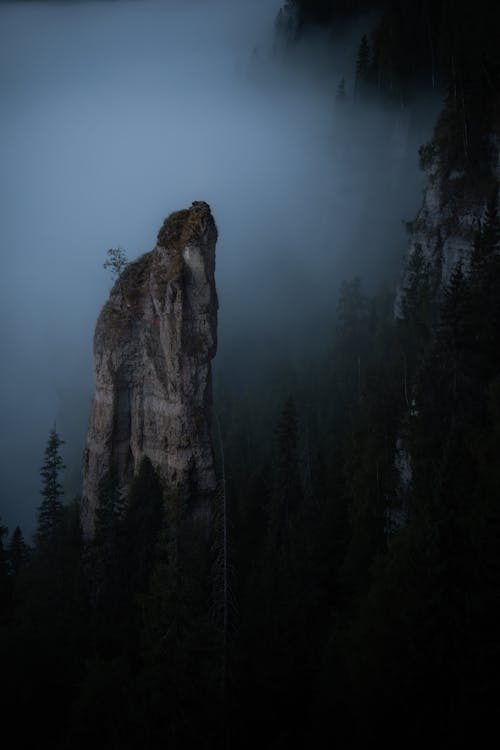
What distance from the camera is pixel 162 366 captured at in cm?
3028

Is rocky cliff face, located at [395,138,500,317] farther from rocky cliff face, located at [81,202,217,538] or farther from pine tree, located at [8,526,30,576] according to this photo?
pine tree, located at [8,526,30,576]

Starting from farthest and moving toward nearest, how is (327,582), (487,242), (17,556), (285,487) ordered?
1. (17,556)
2. (285,487)
3. (487,242)
4. (327,582)

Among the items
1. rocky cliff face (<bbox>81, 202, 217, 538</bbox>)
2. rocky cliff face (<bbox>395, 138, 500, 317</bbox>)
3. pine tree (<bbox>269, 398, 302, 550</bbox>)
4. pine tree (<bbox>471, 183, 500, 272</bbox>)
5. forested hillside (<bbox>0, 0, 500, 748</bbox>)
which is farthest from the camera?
rocky cliff face (<bbox>395, 138, 500, 317</bbox>)

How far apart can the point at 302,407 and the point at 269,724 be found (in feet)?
123

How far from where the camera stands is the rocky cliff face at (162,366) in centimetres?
2866

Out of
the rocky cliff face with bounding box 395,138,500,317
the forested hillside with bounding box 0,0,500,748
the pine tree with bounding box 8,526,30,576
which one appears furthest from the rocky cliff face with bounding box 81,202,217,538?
the rocky cliff face with bounding box 395,138,500,317

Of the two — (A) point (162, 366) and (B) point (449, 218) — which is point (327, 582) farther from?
(B) point (449, 218)

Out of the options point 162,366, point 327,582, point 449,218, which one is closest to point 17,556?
point 162,366

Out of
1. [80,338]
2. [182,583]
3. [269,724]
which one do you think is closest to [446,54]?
[182,583]

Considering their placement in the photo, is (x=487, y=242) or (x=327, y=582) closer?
(x=327, y=582)

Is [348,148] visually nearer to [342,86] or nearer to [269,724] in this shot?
[342,86]

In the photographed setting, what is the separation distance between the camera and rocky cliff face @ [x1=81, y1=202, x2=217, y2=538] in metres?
28.7

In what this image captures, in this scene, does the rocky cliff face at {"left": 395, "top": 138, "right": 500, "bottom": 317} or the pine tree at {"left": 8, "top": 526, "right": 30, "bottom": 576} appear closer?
the rocky cliff face at {"left": 395, "top": 138, "right": 500, "bottom": 317}

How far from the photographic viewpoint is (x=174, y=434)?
2942cm
